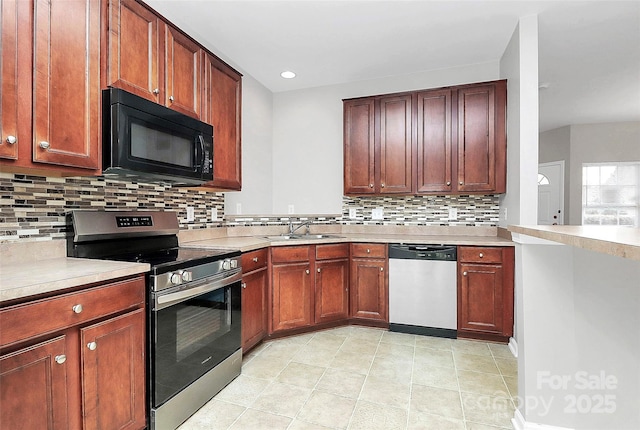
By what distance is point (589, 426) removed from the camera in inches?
58.3

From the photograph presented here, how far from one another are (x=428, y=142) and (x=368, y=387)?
2291 millimetres

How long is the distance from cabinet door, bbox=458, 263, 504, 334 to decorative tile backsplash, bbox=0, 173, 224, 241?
101 inches

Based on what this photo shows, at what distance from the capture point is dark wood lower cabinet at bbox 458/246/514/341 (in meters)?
2.77

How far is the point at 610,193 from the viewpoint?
223 inches

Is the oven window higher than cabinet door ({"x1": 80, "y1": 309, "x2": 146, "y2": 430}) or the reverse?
higher

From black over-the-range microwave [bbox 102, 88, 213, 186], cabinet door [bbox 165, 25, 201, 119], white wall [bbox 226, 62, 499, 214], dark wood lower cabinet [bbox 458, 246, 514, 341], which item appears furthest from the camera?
white wall [bbox 226, 62, 499, 214]

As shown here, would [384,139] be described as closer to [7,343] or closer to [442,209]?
[442,209]

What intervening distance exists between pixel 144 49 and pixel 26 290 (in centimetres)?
146

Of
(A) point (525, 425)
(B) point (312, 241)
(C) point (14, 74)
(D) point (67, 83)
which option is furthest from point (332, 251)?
(C) point (14, 74)

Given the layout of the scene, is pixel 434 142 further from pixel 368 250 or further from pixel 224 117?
pixel 224 117

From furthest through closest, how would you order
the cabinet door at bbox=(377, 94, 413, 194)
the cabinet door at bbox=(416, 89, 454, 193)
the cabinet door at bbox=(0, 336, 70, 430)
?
the cabinet door at bbox=(377, 94, 413, 194) → the cabinet door at bbox=(416, 89, 454, 193) → the cabinet door at bbox=(0, 336, 70, 430)

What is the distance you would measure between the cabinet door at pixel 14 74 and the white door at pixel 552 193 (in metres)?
7.00

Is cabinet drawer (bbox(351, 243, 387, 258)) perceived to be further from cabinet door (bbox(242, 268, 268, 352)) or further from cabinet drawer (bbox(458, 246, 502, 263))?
cabinet door (bbox(242, 268, 268, 352))

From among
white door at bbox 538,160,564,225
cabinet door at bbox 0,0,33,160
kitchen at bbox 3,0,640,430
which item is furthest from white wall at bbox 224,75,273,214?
white door at bbox 538,160,564,225
